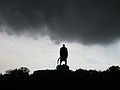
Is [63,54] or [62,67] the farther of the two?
[63,54]

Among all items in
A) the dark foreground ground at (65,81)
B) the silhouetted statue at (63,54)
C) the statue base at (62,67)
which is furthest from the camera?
the silhouetted statue at (63,54)

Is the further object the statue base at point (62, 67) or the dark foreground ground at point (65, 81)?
the statue base at point (62, 67)

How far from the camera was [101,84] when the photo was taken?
3412 cm

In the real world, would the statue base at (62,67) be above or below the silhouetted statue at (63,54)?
below

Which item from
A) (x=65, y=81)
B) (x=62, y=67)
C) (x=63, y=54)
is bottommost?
(x=65, y=81)

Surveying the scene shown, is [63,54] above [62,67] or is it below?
above

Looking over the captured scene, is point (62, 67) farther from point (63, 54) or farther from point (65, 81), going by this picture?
point (65, 81)

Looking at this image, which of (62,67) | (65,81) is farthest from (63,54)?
(65,81)

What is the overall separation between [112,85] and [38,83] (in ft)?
31.5

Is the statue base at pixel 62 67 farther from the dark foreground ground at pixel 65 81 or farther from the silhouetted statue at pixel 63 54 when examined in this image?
the silhouetted statue at pixel 63 54

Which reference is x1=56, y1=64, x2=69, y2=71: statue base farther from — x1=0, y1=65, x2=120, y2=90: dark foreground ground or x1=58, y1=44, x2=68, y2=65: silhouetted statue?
x1=58, y1=44, x2=68, y2=65: silhouetted statue

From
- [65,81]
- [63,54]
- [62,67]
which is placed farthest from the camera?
[63,54]

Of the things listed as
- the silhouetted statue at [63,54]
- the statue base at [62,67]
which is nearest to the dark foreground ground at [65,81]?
the statue base at [62,67]

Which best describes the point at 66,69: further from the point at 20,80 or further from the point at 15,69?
the point at 15,69
